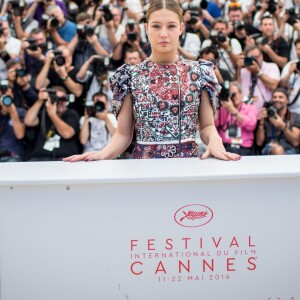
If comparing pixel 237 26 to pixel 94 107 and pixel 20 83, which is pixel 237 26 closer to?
pixel 94 107

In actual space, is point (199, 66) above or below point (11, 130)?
above

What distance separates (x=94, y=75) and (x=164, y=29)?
11.4 feet

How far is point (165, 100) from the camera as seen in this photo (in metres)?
2.57

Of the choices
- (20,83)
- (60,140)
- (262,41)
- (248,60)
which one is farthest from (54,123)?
(262,41)

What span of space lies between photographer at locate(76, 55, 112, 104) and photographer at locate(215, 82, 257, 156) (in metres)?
Result: 0.99

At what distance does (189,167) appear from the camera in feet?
7.41

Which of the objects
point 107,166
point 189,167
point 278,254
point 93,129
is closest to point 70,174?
point 107,166

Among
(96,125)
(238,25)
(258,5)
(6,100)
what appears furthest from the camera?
(258,5)

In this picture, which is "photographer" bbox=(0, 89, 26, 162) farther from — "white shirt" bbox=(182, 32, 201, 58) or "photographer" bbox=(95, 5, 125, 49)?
"white shirt" bbox=(182, 32, 201, 58)

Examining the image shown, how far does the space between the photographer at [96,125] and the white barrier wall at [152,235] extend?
3609mm

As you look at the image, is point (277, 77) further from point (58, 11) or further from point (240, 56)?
point (58, 11)

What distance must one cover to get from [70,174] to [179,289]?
0.51 m

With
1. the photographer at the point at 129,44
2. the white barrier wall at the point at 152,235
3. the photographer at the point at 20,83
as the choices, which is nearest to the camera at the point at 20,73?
the photographer at the point at 20,83

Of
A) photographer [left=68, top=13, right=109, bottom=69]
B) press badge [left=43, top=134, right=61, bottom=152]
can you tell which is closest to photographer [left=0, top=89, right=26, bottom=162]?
press badge [left=43, top=134, right=61, bottom=152]
